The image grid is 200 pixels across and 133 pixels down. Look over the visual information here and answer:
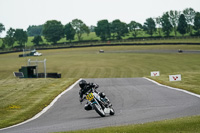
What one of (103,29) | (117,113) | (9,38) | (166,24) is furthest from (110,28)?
(117,113)

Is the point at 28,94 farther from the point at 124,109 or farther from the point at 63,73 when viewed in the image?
the point at 63,73

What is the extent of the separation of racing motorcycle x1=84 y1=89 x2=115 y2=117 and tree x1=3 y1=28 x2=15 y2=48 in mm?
148593

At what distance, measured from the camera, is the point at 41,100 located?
19.7m

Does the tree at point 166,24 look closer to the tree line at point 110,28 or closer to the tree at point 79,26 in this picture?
the tree line at point 110,28

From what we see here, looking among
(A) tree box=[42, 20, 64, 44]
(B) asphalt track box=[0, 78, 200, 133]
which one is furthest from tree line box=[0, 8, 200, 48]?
(B) asphalt track box=[0, 78, 200, 133]

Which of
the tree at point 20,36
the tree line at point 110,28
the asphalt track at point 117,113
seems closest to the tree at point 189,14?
the tree line at point 110,28

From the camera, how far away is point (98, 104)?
43.2 ft

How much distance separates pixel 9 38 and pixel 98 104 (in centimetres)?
15153

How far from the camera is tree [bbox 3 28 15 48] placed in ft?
511

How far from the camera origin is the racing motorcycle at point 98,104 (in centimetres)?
1311

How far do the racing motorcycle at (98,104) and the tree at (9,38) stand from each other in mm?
148593

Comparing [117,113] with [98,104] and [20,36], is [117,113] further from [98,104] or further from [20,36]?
[20,36]

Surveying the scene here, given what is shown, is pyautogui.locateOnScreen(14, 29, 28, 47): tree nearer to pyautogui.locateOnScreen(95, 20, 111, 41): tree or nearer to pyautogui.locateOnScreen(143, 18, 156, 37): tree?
pyautogui.locateOnScreen(95, 20, 111, 41): tree

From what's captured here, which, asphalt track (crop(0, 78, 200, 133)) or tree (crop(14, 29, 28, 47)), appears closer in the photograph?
asphalt track (crop(0, 78, 200, 133))
